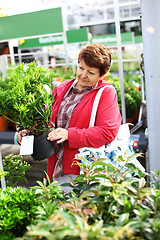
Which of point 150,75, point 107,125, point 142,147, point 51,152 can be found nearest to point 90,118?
point 107,125

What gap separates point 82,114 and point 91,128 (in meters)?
0.12

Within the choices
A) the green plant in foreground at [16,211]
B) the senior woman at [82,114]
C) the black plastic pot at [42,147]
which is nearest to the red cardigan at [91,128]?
the senior woman at [82,114]

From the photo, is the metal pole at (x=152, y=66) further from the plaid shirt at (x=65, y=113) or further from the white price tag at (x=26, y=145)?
the white price tag at (x=26, y=145)

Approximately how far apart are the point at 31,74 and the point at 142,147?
1.62 meters

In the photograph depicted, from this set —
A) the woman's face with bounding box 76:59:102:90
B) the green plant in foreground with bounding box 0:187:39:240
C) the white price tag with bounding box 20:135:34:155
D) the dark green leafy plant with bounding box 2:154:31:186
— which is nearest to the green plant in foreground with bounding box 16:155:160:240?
the green plant in foreground with bounding box 0:187:39:240

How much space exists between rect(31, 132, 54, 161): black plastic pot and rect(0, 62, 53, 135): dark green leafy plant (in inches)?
1.6

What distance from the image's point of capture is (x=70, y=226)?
873 mm

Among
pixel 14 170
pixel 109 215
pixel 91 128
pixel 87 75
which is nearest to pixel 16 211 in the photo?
pixel 109 215

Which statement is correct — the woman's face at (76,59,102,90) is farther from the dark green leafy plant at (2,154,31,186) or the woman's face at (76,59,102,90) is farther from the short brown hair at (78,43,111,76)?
the dark green leafy plant at (2,154,31,186)

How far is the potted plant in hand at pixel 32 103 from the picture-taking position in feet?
5.46

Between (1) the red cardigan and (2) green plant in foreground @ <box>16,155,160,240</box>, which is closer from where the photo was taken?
(2) green plant in foreground @ <box>16,155,160,240</box>

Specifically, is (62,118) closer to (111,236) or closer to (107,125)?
(107,125)

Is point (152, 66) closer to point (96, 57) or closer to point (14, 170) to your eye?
point (96, 57)

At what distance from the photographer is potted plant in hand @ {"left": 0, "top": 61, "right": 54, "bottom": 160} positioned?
1.66 metres
